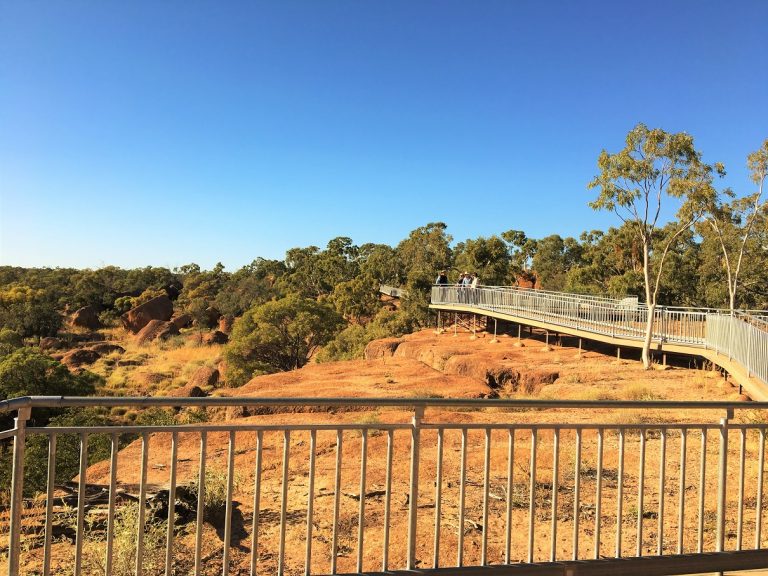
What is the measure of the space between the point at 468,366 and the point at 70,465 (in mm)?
11330

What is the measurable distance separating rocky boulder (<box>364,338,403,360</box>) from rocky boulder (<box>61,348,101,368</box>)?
19.6 meters

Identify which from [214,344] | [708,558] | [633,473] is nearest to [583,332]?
[633,473]

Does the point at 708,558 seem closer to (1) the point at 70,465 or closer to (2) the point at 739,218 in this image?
(1) the point at 70,465

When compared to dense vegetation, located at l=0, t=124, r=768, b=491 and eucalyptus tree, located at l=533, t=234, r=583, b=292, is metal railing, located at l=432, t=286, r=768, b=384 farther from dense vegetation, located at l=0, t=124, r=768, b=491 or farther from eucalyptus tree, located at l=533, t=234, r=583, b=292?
eucalyptus tree, located at l=533, t=234, r=583, b=292

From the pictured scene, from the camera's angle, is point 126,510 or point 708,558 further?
point 126,510

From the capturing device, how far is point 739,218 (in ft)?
79.4

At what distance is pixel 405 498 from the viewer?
19.5 feet

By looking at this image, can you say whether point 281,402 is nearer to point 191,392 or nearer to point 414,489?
point 414,489

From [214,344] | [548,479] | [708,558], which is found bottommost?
[214,344]

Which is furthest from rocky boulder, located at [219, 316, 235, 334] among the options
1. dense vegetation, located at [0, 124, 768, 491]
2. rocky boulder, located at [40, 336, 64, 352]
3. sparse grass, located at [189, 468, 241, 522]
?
sparse grass, located at [189, 468, 241, 522]

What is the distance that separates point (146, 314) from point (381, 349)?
110 ft

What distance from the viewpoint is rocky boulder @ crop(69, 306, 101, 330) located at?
2071 inches

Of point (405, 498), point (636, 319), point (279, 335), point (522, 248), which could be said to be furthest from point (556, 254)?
point (405, 498)

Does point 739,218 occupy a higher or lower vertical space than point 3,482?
higher
